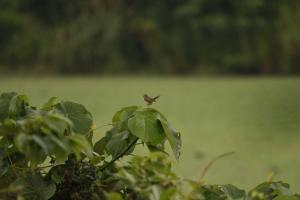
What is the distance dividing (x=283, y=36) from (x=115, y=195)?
6.06 metres

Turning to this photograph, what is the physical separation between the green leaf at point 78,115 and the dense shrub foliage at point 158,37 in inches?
229

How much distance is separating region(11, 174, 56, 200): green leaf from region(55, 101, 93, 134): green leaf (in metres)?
0.08

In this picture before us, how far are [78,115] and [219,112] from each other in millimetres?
3543

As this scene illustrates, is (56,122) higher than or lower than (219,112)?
higher

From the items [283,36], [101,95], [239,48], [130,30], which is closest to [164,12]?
[130,30]

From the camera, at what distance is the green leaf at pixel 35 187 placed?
0.61 metres

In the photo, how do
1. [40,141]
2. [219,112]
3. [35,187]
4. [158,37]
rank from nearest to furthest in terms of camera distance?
[40,141] → [35,187] → [219,112] → [158,37]

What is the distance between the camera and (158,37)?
681cm

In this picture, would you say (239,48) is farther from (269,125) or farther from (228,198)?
(228,198)

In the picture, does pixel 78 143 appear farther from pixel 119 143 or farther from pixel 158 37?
pixel 158 37

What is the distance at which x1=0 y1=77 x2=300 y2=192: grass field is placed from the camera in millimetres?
2842

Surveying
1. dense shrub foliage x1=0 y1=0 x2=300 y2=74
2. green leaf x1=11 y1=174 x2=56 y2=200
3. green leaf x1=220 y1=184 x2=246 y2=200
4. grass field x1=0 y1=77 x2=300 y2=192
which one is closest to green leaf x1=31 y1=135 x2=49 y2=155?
green leaf x1=11 y1=174 x2=56 y2=200

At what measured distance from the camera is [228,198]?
0.65 meters

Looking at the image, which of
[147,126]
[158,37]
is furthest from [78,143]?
[158,37]
